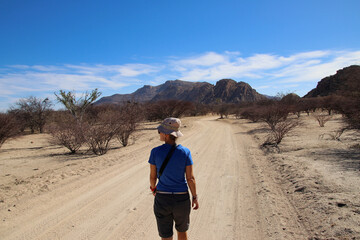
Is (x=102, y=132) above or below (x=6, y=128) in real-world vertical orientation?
below

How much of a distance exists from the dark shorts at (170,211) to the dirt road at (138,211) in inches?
42.2

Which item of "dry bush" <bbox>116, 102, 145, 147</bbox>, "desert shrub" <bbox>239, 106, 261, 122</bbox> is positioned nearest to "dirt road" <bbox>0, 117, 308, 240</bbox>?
"dry bush" <bbox>116, 102, 145, 147</bbox>

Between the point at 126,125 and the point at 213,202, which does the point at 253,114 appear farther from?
the point at 213,202

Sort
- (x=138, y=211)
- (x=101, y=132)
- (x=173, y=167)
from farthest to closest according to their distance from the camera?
(x=101, y=132)
(x=138, y=211)
(x=173, y=167)

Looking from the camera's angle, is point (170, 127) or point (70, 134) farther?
point (70, 134)

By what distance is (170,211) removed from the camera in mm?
2525

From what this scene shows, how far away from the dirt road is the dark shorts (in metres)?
1.07

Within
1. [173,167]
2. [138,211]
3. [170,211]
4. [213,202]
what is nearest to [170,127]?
[173,167]

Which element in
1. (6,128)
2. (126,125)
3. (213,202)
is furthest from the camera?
(6,128)

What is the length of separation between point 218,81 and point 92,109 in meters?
149

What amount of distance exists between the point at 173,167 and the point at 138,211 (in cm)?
244

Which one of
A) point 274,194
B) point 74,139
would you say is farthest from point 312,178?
point 74,139

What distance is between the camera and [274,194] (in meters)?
5.13

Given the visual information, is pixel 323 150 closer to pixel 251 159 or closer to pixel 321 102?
pixel 251 159
